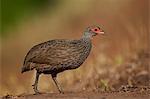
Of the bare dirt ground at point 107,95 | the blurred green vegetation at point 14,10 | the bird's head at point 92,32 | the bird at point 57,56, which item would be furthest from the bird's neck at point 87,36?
the blurred green vegetation at point 14,10

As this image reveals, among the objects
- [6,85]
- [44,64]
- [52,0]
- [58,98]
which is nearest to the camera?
[58,98]

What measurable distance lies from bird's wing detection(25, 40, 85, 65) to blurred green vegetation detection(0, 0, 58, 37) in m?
12.5

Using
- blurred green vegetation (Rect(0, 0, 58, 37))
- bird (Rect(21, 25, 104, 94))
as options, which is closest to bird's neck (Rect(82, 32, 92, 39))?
bird (Rect(21, 25, 104, 94))

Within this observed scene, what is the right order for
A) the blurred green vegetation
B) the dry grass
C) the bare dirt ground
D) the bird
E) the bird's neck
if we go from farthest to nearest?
the blurred green vegetation < the dry grass < the bird's neck < the bird < the bare dirt ground

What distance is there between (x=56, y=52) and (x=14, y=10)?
13.1 m

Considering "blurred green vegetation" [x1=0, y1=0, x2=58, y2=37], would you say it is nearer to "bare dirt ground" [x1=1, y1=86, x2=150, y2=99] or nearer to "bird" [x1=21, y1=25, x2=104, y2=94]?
"bird" [x1=21, y1=25, x2=104, y2=94]

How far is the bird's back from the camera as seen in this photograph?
1284cm

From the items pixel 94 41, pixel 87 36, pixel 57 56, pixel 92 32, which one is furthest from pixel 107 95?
pixel 94 41

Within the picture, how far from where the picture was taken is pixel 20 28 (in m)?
25.3

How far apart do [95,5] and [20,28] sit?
2696 mm

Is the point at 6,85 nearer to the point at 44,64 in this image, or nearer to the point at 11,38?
the point at 44,64

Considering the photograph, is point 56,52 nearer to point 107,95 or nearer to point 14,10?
point 107,95

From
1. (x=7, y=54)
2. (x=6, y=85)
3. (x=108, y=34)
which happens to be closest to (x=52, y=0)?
(x=7, y=54)

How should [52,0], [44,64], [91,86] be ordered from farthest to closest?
[52,0]
[91,86]
[44,64]
